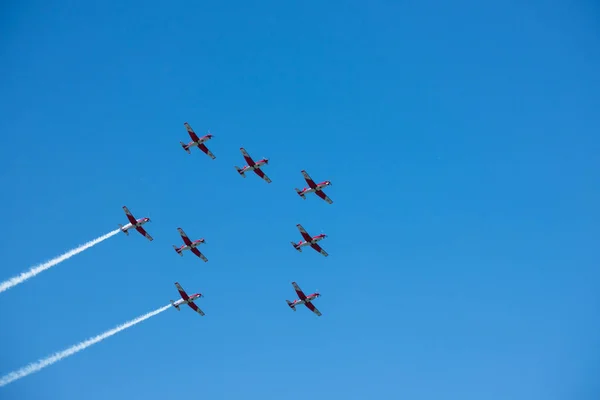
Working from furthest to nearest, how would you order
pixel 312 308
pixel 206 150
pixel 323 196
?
1. pixel 312 308
2. pixel 206 150
3. pixel 323 196

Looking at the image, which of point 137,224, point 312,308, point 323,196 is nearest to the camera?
point 323,196

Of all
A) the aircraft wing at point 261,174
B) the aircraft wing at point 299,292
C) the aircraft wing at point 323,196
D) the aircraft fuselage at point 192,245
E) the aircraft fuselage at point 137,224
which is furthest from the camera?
the aircraft wing at point 299,292

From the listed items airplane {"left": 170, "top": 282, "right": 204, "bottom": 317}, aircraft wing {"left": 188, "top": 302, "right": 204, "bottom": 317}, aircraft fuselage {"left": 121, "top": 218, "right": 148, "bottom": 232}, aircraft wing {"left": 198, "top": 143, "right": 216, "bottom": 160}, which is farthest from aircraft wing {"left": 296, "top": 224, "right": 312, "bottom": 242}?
aircraft fuselage {"left": 121, "top": 218, "right": 148, "bottom": 232}

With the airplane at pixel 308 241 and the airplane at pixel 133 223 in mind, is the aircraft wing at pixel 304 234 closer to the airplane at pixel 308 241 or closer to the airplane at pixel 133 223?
the airplane at pixel 308 241

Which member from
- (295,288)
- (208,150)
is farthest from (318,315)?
(208,150)

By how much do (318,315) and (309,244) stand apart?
790 inches

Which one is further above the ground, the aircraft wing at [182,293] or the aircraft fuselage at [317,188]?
the aircraft fuselage at [317,188]

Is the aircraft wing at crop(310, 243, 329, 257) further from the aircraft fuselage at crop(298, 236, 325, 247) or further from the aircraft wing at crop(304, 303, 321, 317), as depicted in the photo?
the aircraft wing at crop(304, 303, 321, 317)

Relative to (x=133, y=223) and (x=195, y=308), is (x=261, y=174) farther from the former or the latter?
(x=195, y=308)

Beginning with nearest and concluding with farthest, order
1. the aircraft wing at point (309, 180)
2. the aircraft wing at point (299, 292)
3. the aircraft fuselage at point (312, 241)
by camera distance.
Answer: the aircraft wing at point (309, 180) < the aircraft fuselage at point (312, 241) < the aircraft wing at point (299, 292)

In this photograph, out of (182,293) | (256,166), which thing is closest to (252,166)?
(256,166)

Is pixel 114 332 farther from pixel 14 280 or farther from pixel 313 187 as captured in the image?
pixel 313 187

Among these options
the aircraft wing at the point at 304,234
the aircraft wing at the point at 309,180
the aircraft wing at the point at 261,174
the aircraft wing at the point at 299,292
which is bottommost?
→ the aircraft wing at the point at 299,292

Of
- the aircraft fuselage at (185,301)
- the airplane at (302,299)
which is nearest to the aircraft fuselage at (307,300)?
the airplane at (302,299)
